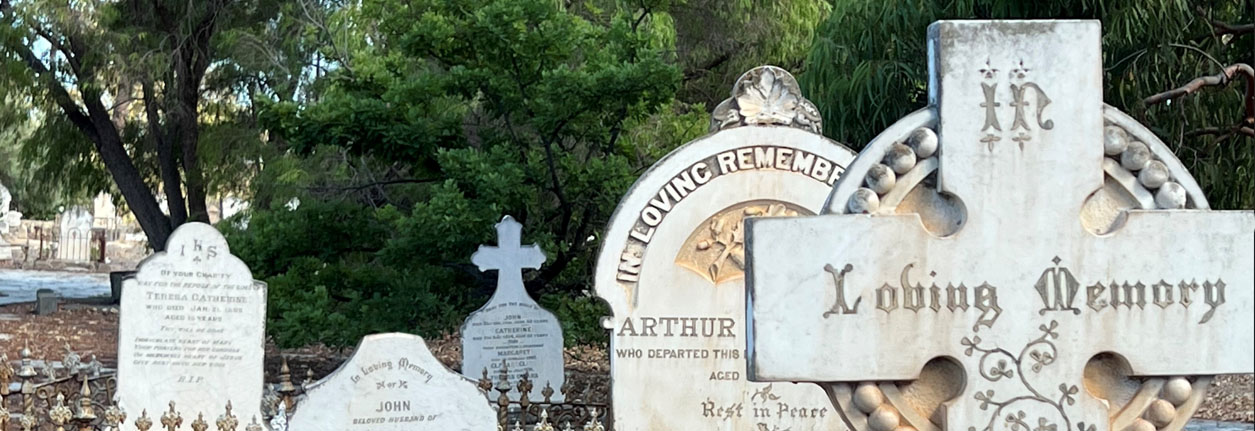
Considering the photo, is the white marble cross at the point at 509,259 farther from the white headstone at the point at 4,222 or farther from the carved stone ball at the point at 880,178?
the white headstone at the point at 4,222

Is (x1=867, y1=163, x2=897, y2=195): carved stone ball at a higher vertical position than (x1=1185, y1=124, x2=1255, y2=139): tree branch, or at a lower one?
lower

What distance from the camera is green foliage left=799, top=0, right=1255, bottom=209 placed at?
1137 centimetres

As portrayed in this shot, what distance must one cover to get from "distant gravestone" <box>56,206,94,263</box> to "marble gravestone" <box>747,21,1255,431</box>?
31.8 metres

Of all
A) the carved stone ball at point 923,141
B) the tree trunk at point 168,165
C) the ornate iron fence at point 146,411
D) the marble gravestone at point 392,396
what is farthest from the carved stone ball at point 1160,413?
the tree trunk at point 168,165

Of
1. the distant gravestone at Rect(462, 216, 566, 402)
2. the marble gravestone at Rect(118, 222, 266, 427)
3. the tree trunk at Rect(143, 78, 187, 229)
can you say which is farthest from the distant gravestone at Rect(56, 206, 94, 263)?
the marble gravestone at Rect(118, 222, 266, 427)

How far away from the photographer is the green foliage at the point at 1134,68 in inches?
448

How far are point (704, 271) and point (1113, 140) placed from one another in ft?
11.3

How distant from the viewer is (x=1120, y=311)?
14.9ft

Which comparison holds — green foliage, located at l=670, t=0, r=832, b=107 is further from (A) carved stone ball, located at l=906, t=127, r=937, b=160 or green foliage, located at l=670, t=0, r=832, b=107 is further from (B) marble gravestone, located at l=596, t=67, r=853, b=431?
(A) carved stone ball, located at l=906, t=127, r=937, b=160

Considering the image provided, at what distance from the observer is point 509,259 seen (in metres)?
10.4

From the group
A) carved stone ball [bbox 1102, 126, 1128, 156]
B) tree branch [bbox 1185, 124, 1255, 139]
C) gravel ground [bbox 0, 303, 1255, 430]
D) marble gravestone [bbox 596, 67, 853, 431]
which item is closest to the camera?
carved stone ball [bbox 1102, 126, 1128, 156]

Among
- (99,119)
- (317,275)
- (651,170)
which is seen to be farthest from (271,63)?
(651,170)

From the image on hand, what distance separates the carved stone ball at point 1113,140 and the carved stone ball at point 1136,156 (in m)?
0.02

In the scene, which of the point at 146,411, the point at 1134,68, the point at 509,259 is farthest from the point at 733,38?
the point at 146,411
